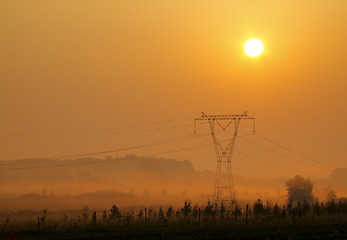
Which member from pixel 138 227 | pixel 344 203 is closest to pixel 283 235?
pixel 138 227

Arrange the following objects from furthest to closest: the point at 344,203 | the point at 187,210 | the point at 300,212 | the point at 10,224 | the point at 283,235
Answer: the point at 344,203 < the point at 300,212 < the point at 187,210 < the point at 10,224 < the point at 283,235

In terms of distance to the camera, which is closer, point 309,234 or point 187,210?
point 309,234

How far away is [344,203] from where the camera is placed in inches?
5030

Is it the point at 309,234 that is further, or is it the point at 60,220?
the point at 60,220

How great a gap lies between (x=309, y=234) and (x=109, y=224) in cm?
A: 2986

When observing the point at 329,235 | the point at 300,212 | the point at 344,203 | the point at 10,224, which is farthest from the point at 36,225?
the point at 344,203

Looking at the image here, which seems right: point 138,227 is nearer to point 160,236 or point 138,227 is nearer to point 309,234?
point 160,236

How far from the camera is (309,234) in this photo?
67.9 meters

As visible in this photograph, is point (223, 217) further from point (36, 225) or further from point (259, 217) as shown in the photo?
point (36, 225)

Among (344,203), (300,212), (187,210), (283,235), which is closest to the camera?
(283,235)

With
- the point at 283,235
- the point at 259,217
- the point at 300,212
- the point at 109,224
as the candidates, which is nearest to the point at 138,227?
the point at 109,224

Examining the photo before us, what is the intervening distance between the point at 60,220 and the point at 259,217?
3546 cm

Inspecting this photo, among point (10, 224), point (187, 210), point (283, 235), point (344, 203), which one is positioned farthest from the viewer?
point (344, 203)

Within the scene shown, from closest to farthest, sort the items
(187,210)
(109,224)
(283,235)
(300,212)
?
(283,235) → (109,224) → (187,210) → (300,212)
